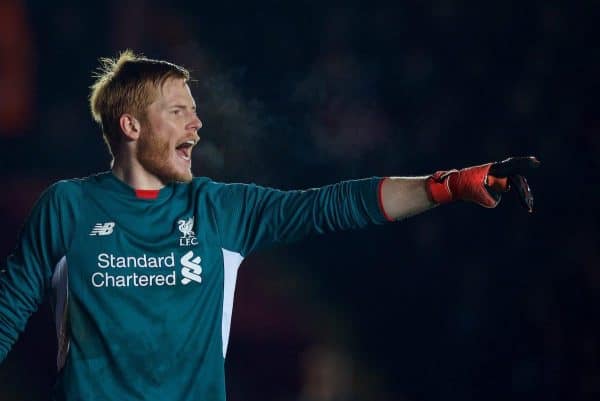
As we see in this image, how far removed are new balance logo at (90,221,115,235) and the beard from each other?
6.6 inches

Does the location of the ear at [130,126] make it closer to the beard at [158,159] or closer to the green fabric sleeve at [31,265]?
the beard at [158,159]

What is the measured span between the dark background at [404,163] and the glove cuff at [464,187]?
132cm

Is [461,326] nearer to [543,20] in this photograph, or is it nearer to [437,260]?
[437,260]

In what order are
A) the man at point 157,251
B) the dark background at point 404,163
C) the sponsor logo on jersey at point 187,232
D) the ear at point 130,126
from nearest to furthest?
the man at point 157,251 → the sponsor logo on jersey at point 187,232 → the ear at point 130,126 → the dark background at point 404,163

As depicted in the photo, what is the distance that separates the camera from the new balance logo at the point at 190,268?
171 cm

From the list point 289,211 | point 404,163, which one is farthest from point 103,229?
point 404,163

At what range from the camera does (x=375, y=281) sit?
295cm

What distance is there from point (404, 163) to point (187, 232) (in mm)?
1406

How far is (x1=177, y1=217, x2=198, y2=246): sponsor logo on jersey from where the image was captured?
1743 mm

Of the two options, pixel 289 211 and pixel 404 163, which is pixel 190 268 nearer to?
pixel 289 211

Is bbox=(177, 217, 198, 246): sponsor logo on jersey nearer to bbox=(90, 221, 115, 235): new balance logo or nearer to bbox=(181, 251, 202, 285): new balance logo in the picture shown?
bbox=(181, 251, 202, 285): new balance logo

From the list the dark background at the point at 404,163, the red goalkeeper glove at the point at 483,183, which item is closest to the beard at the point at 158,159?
the red goalkeeper glove at the point at 483,183

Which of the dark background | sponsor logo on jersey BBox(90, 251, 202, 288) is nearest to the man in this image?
sponsor logo on jersey BBox(90, 251, 202, 288)

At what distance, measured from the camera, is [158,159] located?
71.5 inches
